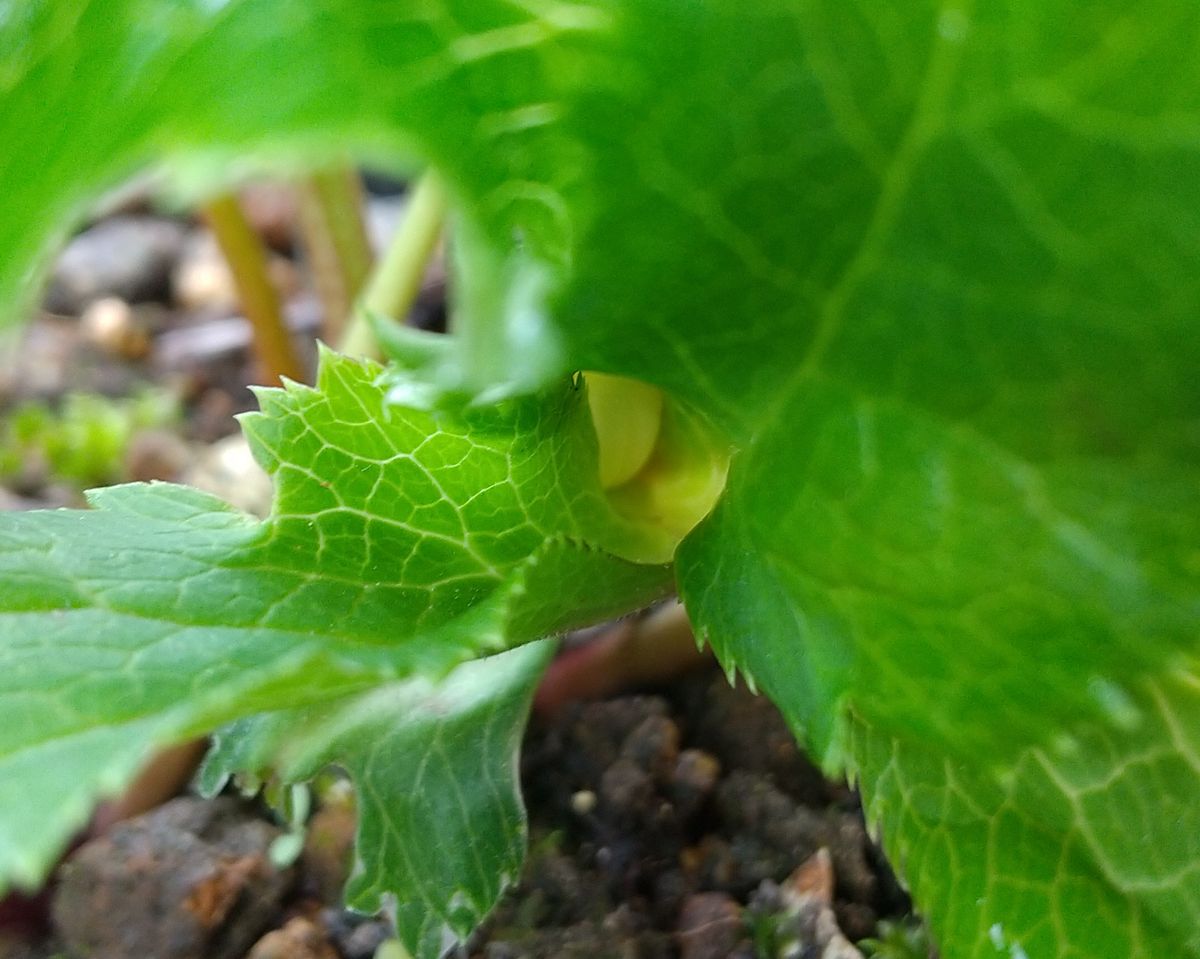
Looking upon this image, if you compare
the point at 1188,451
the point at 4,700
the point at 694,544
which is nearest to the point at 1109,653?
the point at 1188,451

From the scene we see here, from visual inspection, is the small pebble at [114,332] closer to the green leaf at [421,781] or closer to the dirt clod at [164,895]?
the dirt clod at [164,895]

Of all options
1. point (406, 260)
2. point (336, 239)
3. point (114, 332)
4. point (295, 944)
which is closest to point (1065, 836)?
point (295, 944)

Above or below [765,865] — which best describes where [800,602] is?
above

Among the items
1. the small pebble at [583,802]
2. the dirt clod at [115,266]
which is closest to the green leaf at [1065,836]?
the small pebble at [583,802]

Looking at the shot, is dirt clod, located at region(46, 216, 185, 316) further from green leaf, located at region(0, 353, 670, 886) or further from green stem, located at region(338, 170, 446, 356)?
green leaf, located at region(0, 353, 670, 886)

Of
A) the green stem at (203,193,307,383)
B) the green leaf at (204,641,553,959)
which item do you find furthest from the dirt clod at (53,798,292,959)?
the green stem at (203,193,307,383)

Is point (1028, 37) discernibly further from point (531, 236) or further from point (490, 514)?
point (490, 514)
